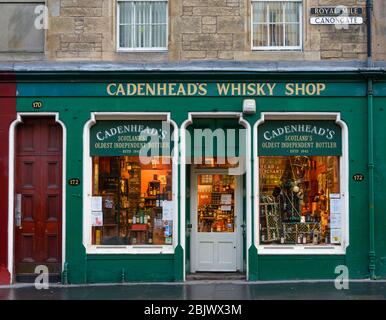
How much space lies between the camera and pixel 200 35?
13.9m

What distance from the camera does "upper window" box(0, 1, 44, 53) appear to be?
1403 cm

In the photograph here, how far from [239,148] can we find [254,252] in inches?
84.3

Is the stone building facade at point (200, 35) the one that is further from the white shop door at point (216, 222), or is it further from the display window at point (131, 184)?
the white shop door at point (216, 222)

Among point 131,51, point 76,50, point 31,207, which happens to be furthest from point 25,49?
point 31,207

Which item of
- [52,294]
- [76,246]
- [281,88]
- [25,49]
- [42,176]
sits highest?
[25,49]

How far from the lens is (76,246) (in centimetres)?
1352

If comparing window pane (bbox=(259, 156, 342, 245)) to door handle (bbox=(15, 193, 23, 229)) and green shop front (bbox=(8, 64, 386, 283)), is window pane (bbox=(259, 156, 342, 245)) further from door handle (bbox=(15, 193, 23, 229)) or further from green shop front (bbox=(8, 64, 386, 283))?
door handle (bbox=(15, 193, 23, 229))

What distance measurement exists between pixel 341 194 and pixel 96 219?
16.4 ft

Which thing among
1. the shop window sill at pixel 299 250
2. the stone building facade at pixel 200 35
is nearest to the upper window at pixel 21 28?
the stone building facade at pixel 200 35

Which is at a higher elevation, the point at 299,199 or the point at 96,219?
the point at 299,199

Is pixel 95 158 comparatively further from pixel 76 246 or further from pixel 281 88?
pixel 281 88

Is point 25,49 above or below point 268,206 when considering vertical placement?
above

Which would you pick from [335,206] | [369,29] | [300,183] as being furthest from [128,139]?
[369,29]

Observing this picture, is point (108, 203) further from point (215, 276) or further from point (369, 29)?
point (369, 29)
